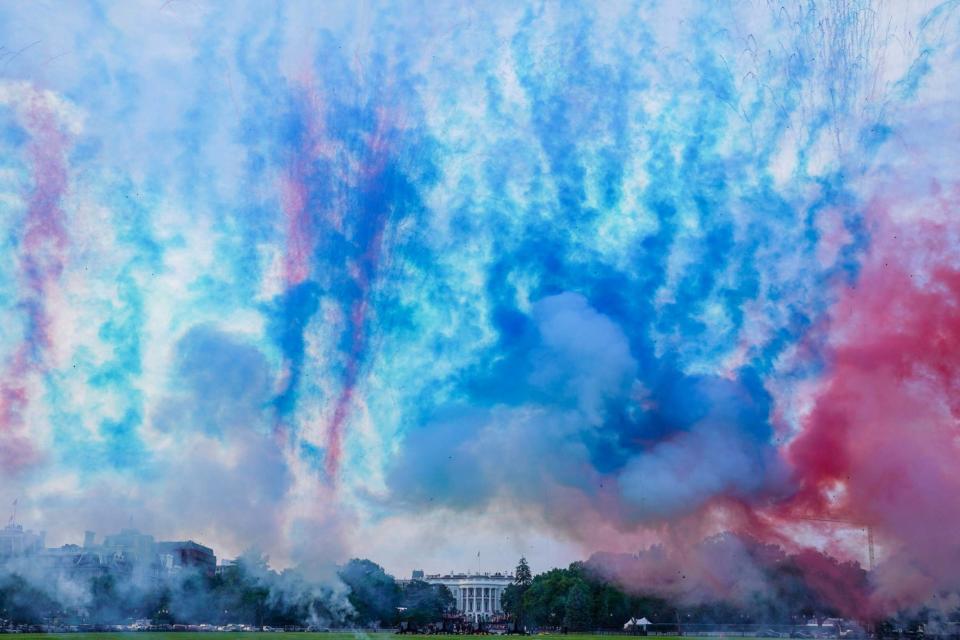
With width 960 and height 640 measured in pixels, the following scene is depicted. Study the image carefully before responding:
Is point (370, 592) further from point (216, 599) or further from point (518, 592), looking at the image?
point (518, 592)

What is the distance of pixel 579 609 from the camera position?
137125 millimetres

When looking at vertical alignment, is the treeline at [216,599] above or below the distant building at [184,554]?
below

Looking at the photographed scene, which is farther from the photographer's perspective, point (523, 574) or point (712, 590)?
point (523, 574)

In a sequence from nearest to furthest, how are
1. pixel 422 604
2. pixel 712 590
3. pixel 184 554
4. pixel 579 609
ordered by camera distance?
pixel 712 590
pixel 579 609
pixel 422 604
pixel 184 554

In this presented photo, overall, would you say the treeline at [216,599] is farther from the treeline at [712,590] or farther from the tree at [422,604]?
the treeline at [712,590]

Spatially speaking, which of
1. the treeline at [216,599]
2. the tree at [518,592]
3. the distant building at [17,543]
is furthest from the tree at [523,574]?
the distant building at [17,543]

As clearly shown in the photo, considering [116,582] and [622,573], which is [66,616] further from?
[622,573]

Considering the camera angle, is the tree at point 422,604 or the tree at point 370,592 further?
the tree at point 422,604

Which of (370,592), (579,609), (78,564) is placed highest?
(78,564)

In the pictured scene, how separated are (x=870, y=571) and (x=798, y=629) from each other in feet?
188

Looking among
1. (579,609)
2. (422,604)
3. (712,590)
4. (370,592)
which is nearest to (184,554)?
(422,604)

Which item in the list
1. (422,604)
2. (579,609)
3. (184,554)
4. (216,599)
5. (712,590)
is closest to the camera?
(712,590)

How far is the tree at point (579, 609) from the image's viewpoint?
137m

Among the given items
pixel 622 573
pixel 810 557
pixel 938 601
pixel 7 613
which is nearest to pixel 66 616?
pixel 7 613
